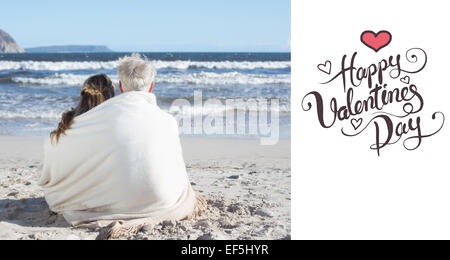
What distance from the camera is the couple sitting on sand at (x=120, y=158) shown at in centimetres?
315

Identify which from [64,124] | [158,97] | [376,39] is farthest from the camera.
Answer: [158,97]

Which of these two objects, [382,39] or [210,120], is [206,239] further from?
[210,120]

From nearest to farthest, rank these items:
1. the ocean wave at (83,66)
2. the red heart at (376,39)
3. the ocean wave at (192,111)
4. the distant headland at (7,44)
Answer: the red heart at (376,39), the ocean wave at (192,111), the ocean wave at (83,66), the distant headland at (7,44)

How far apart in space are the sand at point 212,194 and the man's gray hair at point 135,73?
97cm

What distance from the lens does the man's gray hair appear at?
320cm

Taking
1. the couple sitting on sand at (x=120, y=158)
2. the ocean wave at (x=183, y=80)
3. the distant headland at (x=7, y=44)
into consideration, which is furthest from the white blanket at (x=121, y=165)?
the distant headland at (x=7, y=44)

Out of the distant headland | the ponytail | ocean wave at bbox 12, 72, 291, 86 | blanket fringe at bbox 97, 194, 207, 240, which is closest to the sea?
ocean wave at bbox 12, 72, 291, 86

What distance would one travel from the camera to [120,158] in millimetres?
3148

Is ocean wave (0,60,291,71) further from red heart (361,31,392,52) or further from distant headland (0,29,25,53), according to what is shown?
distant headland (0,29,25,53)

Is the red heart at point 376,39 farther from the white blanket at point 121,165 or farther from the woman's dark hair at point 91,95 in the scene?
the woman's dark hair at point 91,95

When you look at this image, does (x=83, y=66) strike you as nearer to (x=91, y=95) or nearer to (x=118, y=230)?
(x=91, y=95)

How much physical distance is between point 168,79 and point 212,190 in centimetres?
1413

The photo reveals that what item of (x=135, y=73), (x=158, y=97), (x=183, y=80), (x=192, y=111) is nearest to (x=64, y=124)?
(x=135, y=73)

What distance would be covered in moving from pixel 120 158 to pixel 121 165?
48 millimetres
